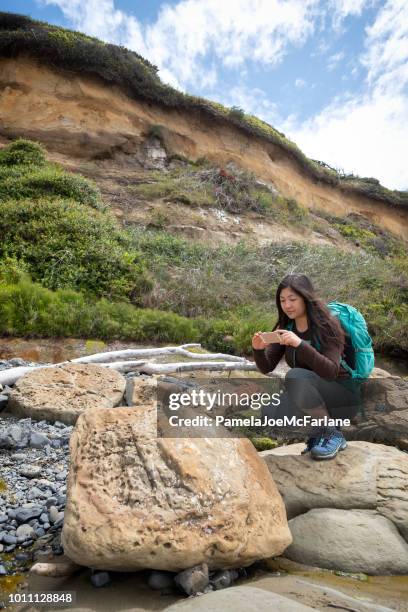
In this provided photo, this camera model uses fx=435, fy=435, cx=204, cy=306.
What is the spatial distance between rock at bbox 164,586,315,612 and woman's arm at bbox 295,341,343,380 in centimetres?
122

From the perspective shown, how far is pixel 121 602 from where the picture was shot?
200 cm

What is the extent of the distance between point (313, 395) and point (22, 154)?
1363cm

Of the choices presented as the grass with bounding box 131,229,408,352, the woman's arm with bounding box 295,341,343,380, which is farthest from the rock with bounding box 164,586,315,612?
the grass with bounding box 131,229,408,352

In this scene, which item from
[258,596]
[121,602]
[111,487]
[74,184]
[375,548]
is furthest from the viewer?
[74,184]

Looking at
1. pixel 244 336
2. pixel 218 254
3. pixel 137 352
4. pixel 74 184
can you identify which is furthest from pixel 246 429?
pixel 74 184

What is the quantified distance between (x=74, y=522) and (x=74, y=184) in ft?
38.0

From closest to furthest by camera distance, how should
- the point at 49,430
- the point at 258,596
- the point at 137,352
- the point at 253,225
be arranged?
the point at 258,596 < the point at 49,430 < the point at 137,352 < the point at 253,225

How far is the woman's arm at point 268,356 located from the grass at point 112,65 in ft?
60.2

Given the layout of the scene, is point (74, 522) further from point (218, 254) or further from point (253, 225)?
point (253, 225)

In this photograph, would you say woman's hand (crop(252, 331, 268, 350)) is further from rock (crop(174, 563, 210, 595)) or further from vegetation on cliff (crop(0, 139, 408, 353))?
vegetation on cliff (crop(0, 139, 408, 353))

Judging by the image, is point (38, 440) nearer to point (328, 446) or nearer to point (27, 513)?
point (27, 513)

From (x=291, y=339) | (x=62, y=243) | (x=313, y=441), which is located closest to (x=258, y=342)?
(x=291, y=339)

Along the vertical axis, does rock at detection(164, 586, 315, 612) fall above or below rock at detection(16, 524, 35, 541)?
above

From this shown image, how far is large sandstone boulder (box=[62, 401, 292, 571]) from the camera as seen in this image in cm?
207
